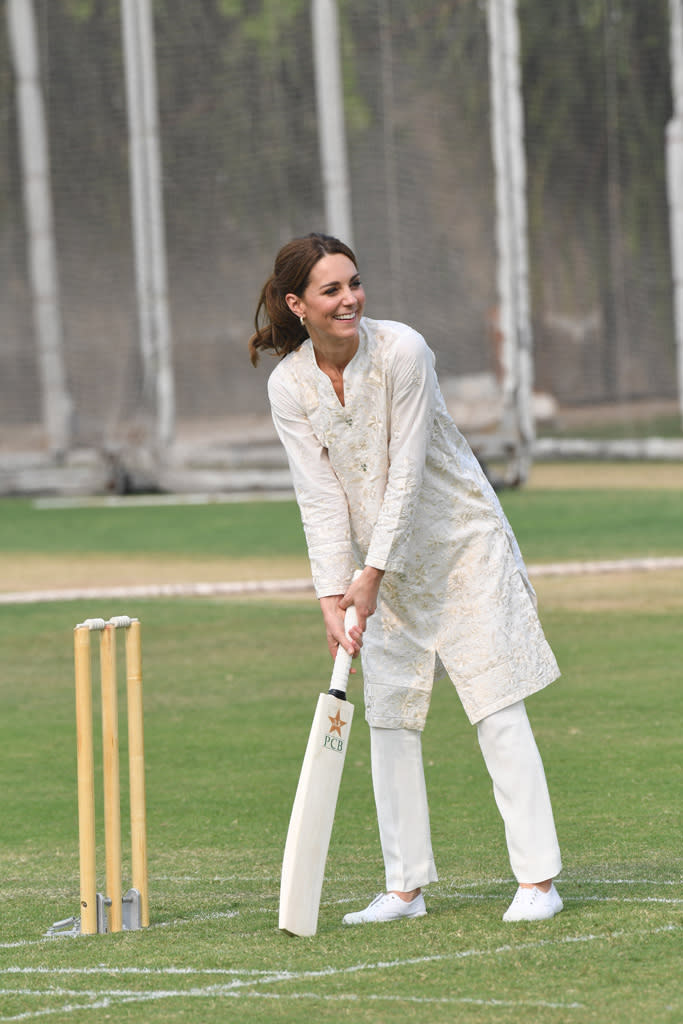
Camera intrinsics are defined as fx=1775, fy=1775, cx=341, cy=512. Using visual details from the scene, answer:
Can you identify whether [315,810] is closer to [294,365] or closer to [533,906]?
[533,906]

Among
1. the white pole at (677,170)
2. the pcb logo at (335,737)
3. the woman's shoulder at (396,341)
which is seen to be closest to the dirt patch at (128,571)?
the pcb logo at (335,737)

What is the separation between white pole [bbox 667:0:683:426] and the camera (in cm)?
2108

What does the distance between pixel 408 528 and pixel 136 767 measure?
932 mm

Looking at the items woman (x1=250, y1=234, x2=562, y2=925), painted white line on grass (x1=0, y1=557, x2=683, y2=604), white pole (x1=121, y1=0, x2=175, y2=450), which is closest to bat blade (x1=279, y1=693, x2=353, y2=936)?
woman (x1=250, y1=234, x2=562, y2=925)

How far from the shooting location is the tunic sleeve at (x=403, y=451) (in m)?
4.28

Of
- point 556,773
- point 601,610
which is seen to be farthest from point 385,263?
point 556,773

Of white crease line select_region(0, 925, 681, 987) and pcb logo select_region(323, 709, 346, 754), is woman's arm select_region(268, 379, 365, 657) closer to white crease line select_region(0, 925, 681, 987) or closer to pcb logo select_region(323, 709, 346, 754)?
pcb logo select_region(323, 709, 346, 754)

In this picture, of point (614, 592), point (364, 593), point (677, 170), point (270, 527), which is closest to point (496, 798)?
point (364, 593)

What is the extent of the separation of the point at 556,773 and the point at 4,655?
4203 millimetres

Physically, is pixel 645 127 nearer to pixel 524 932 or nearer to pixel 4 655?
pixel 4 655

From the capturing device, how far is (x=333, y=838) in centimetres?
566

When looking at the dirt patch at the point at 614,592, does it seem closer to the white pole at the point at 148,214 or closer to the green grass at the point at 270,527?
the green grass at the point at 270,527

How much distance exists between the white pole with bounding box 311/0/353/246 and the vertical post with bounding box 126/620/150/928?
15456 millimetres

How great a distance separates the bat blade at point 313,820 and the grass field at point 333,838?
0.09 metres
